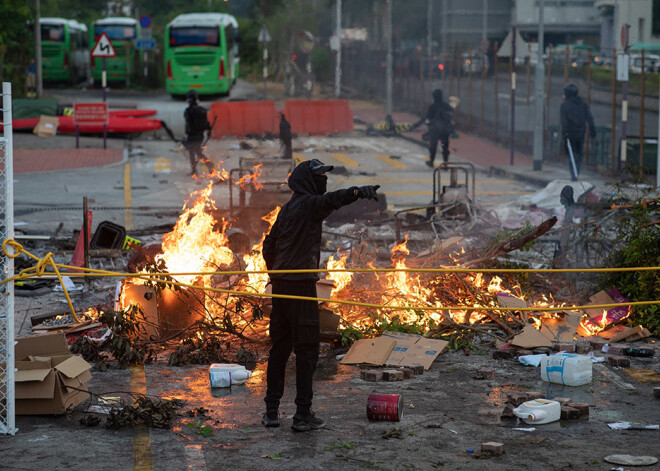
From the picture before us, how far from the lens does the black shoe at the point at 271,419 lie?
644cm

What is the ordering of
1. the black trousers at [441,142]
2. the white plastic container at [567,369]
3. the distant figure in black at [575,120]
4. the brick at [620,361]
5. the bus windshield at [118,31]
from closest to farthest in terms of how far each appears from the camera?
the white plastic container at [567,369] → the brick at [620,361] → the distant figure in black at [575,120] → the black trousers at [441,142] → the bus windshield at [118,31]

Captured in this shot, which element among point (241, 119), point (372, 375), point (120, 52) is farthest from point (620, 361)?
point (120, 52)

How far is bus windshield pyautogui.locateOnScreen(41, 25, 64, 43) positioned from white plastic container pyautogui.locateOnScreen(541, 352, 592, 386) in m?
42.4

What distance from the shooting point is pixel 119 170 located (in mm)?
22422

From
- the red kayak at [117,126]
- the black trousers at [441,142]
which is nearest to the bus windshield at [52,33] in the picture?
the red kayak at [117,126]

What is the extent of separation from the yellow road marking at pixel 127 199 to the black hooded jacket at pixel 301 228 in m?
8.50

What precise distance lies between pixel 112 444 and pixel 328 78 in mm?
44622

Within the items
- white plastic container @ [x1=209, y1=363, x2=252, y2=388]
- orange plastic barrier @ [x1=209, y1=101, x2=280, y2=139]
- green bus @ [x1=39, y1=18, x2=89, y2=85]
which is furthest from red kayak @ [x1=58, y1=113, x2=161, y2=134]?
white plastic container @ [x1=209, y1=363, x2=252, y2=388]

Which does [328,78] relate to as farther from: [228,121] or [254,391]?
[254,391]

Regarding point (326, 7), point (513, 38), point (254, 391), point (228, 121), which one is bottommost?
point (254, 391)

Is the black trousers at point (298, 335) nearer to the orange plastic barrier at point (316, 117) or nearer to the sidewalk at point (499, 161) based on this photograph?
the sidewalk at point (499, 161)

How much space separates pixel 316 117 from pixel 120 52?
64.5ft

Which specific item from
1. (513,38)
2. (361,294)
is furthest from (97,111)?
(361,294)

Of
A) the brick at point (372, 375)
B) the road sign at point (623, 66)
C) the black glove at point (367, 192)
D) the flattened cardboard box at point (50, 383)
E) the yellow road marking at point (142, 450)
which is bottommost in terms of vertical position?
the yellow road marking at point (142, 450)
